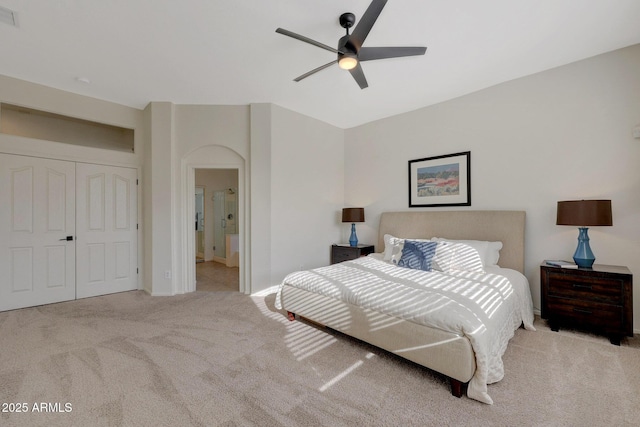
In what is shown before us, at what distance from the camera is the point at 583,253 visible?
8.86 feet

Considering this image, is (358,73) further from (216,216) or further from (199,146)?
(216,216)

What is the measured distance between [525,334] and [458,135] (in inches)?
103

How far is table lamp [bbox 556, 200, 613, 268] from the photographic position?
2.54 meters

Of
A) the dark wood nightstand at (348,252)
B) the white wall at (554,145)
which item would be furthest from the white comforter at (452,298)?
the dark wood nightstand at (348,252)

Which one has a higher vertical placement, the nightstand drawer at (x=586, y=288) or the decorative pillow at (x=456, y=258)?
the decorative pillow at (x=456, y=258)

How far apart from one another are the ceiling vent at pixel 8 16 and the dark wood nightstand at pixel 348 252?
14.9ft

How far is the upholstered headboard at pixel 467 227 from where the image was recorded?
10.7 feet

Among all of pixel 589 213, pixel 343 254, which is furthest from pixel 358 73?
pixel 343 254

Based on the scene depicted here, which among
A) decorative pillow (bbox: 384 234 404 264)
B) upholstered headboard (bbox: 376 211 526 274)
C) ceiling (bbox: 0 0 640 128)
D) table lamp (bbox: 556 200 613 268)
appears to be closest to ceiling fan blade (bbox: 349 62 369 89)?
ceiling (bbox: 0 0 640 128)

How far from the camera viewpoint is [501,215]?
134 inches

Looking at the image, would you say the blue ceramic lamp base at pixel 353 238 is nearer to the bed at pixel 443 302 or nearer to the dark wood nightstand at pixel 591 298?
the bed at pixel 443 302

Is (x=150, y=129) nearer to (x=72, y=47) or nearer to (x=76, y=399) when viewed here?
(x=72, y=47)

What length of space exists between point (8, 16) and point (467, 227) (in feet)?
17.3

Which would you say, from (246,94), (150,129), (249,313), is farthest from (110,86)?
(249,313)
